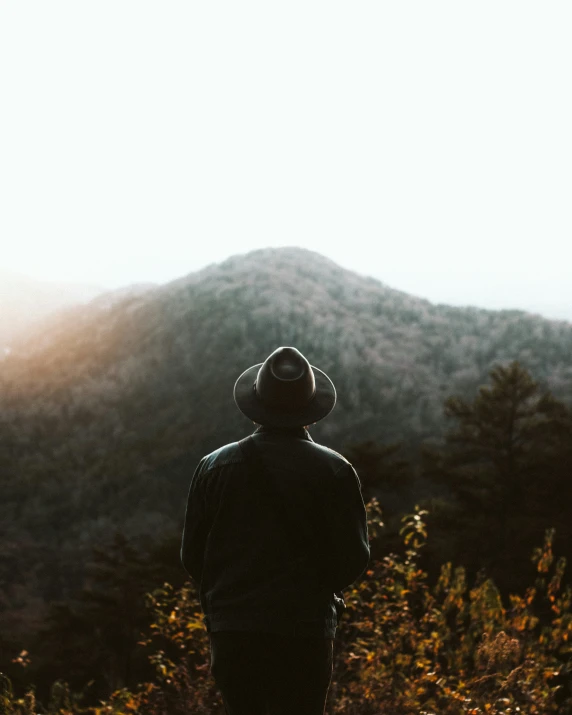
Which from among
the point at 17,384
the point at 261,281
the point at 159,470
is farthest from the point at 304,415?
the point at 261,281

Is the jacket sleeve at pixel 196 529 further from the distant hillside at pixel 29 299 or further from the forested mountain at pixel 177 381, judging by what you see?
the distant hillside at pixel 29 299

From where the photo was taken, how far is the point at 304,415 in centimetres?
220

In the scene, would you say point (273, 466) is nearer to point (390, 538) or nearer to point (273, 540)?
point (273, 540)

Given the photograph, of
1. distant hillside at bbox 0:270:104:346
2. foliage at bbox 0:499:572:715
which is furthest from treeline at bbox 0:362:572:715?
distant hillside at bbox 0:270:104:346

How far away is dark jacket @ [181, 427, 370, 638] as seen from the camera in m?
2.01

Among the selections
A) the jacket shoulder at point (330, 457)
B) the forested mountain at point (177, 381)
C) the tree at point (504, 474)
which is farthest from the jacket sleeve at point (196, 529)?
the forested mountain at point (177, 381)

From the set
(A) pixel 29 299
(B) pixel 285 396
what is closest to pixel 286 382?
(B) pixel 285 396

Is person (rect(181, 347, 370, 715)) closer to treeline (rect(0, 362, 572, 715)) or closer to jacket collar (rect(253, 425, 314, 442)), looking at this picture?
jacket collar (rect(253, 425, 314, 442))

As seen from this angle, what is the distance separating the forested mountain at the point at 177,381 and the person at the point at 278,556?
17.2m

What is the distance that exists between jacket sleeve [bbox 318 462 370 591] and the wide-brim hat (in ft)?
0.80

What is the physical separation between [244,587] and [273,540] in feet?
0.58

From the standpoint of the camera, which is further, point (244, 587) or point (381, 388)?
point (381, 388)

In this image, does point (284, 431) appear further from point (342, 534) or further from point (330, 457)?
point (342, 534)

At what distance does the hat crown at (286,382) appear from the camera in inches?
86.0
